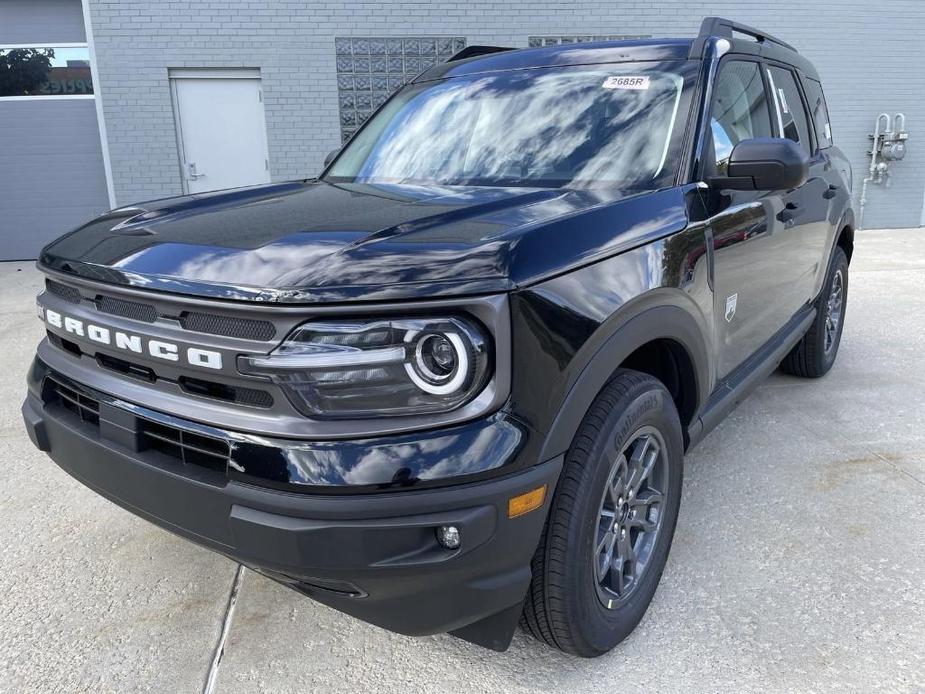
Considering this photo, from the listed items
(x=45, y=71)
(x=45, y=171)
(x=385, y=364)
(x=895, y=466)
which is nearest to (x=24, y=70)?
(x=45, y=71)

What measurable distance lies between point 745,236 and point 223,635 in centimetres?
234

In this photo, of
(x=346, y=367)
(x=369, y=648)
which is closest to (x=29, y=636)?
(x=369, y=648)

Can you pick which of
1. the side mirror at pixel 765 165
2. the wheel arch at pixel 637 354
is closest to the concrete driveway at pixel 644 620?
the wheel arch at pixel 637 354

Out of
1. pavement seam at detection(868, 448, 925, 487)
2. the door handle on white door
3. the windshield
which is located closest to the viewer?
the windshield

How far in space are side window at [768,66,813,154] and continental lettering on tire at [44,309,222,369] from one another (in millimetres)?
3012

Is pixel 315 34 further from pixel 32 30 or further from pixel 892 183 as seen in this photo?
pixel 892 183

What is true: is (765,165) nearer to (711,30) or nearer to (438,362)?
(711,30)

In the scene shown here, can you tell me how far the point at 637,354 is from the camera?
2332 mm

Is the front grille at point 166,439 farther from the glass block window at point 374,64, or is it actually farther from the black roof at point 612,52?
the glass block window at point 374,64

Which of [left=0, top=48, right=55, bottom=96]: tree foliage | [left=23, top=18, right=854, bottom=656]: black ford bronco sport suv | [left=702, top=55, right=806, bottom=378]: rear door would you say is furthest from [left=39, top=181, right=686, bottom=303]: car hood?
[left=0, top=48, right=55, bottom=96]: tree foliage

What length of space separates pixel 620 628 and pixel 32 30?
10.9m

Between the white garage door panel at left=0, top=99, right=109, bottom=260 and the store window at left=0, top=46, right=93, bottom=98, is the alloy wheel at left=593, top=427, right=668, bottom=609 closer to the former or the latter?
the white garage door panel at left=0, top=99, right=109, bottom=260

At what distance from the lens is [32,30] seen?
955 cm

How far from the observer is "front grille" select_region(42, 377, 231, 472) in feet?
5.71
